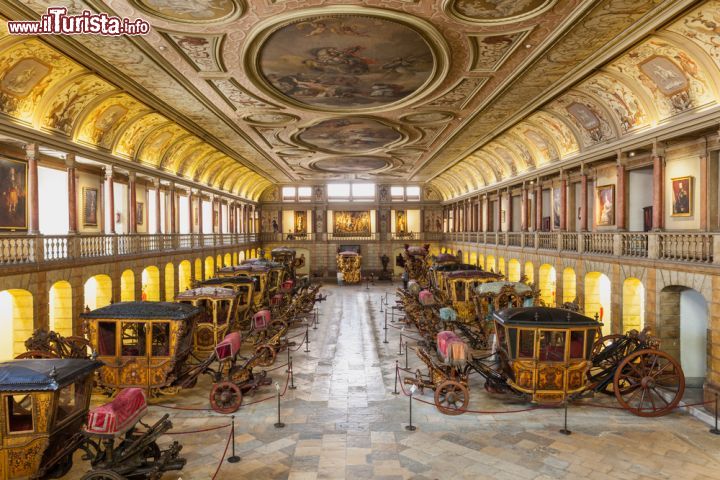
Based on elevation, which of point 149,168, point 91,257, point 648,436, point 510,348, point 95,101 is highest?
point 95,101

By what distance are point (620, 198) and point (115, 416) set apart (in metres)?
15.6

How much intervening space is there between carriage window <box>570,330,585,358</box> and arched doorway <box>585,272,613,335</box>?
704 centimetres

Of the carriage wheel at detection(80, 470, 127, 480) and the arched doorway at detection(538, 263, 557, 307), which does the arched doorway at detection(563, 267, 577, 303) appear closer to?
the arched doorway at detection(538, 263, 557, 307)

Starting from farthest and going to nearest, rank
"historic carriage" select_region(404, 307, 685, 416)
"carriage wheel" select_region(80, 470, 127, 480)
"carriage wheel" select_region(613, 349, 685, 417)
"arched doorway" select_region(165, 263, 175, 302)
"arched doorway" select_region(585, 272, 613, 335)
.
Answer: "arched doorway" select_region(165, 263, 175, 302) → "arched doorway" select_region(585, 272, 613, 335) → "historic carriage" select_region(404, 307, 685, 416) → "carriage wheel" select_region(613, 349, 685, 417) → "carriage wheel" select_region(80, 470, 127, 480)

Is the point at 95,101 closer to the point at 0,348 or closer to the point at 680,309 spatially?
the point at 0,348

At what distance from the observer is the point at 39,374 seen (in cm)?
652

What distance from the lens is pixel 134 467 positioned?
6.45 meters

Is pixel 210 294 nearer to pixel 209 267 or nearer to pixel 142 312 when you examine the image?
pixel 142 312

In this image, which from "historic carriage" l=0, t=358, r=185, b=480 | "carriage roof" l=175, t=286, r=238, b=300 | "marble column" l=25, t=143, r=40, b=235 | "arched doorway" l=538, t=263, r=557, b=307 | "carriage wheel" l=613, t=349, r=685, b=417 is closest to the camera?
"historic carriage" l=0, t=358, r=185, b=480

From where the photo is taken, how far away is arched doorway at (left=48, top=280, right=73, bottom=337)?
1314 cm

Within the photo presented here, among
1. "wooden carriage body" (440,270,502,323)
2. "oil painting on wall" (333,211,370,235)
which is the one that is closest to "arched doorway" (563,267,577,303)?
"wooden carriage body" (440,270,502,323)

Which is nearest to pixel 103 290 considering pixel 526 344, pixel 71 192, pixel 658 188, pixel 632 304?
pixel 71 192

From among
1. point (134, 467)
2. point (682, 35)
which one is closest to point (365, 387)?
point (134, 467)

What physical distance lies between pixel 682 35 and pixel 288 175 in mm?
A: 27900
